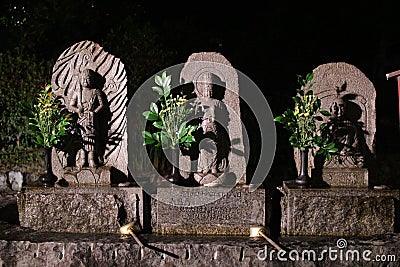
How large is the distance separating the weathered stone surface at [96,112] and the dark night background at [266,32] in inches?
155

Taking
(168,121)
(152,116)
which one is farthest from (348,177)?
(152,116)

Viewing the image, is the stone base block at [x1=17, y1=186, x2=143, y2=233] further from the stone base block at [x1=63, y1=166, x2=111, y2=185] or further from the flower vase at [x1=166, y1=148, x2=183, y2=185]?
the flower vase at [x1=166, y1=148, x2=183, y2=185]

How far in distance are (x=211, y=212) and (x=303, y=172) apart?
0.94 meters

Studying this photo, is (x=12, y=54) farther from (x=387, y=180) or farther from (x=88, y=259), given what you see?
(x=387, y=180)

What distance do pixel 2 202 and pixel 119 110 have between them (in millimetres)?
2328

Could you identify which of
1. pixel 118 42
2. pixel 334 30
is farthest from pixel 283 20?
pixel 118 42

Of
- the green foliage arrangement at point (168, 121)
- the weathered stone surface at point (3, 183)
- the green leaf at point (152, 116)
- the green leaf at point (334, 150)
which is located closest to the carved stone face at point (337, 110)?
the green leaf at point (334, 150)

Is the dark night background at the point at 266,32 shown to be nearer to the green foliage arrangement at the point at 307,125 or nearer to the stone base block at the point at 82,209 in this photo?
the green foliage arrangement at the point at 307,125

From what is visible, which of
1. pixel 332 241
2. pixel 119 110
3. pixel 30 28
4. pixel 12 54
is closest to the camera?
pixel 332 241

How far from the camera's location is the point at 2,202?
243 inches

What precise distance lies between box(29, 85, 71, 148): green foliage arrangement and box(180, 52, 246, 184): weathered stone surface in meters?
1.33

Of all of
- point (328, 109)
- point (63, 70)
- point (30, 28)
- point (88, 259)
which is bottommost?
point (88, 259)

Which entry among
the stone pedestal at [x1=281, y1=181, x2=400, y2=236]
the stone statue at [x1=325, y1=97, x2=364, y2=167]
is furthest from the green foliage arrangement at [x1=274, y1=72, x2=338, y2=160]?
the stone pedestal at [x1=281, y1=181, x2=400, y2=236]

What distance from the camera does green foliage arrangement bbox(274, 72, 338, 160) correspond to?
15.1ft
